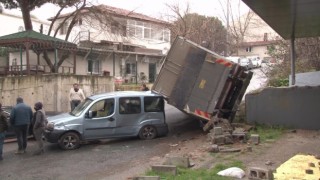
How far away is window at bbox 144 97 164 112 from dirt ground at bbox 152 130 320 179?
5.96 ft

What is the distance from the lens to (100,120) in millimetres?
14023

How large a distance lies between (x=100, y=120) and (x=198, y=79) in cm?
348

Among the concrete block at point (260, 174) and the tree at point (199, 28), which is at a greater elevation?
the tree at point (199, 28)

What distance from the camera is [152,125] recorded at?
1486 centimetres

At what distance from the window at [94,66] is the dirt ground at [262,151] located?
2420 centimetres

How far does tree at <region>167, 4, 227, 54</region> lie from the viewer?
4144 cm

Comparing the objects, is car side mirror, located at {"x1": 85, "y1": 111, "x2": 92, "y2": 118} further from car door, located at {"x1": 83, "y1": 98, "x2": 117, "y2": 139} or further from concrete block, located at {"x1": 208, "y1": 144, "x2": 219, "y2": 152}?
concrete block, located at {"x1": 208, "y1": 144, "x2": 219, "y2": 152}

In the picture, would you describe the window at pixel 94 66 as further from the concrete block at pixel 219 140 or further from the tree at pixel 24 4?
the concrete block at pixel 219 140

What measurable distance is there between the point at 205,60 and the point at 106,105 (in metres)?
3.59

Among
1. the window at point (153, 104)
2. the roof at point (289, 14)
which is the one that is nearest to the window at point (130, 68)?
the window at point (153, 104)

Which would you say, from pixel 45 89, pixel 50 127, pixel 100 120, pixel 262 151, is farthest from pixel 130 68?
pixel 262 151

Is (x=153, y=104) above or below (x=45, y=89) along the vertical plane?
below

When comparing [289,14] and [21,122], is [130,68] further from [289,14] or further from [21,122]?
[289,14]

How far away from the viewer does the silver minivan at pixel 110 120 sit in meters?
13.5
